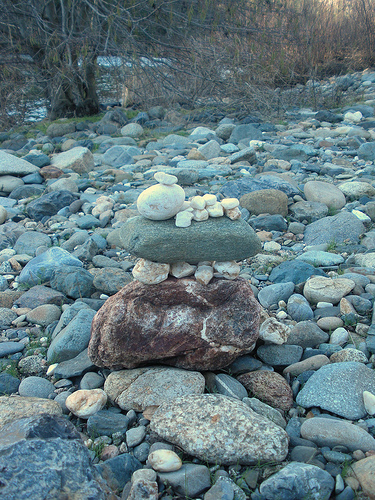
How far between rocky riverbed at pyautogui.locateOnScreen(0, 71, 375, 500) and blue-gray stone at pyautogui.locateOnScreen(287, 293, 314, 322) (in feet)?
0.04

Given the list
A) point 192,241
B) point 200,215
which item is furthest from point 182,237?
point 200,215

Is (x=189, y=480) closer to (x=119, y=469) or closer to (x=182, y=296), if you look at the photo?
(x=119, y=469)

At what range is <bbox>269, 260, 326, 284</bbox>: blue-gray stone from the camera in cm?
421

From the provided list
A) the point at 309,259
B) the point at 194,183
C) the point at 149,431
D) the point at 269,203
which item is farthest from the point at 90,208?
the point at 149,431

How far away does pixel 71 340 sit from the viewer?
3385mm

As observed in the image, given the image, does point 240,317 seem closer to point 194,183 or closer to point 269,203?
point 269,203

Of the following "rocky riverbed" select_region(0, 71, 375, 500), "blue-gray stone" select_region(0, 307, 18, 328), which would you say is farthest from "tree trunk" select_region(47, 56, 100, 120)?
"blue-gray stone" select_region(0, 307, 18, 328)

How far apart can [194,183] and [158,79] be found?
3.62 m

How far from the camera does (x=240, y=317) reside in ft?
9.92

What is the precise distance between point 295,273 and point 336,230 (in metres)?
1.25

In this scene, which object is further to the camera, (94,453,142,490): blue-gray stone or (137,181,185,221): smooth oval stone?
(137,181,185,221): smooth oval stone

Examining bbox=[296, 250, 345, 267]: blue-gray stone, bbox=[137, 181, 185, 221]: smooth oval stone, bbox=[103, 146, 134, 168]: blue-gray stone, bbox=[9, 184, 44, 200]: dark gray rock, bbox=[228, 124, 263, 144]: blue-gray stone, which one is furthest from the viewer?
bbox=[228, 124, 263, 144]: blue-gray stone

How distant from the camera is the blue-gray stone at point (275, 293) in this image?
13.1 ft

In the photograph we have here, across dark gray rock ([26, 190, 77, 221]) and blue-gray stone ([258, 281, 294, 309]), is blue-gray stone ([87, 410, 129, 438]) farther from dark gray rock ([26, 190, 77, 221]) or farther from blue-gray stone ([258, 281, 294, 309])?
dark gray rock ([26, 190, 77, 221])
